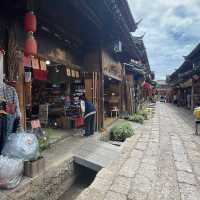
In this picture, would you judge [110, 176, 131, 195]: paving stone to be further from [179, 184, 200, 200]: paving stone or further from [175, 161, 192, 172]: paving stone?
[175, 161, 192, 172]: paving stone

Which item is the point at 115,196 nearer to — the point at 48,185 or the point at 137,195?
the point at 137,195

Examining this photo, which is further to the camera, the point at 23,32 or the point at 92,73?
the point at 92,73

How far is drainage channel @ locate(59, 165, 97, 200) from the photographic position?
4.66 m

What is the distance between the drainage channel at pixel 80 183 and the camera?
4.66 meters

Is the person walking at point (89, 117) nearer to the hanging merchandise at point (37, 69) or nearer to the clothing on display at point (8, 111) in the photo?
the hanging merchandise at point (37, 69)

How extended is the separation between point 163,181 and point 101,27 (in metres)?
4.53

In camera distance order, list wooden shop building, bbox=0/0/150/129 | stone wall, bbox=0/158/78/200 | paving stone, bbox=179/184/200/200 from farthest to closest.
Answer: wooden shop building, bbox=0/0/150/129
paving stone, bbox=179/184/200/200
stone wall, bbox=0/158/78/200

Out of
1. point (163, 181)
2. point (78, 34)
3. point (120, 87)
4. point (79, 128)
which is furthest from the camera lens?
point (120, 87)

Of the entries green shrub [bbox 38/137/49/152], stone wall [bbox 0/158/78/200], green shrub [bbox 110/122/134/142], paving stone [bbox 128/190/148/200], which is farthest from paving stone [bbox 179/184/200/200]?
green shrub [bbox 110/122/134/142]

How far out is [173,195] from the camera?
3859 millimetres

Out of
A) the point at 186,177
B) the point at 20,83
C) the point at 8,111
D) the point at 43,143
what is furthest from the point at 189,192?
the point at 20,83

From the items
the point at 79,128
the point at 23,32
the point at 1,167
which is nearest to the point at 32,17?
the point at 23,32

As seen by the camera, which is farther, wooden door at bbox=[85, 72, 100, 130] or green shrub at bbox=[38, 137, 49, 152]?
wooden door at bbox=[85, 72, 100, 130]

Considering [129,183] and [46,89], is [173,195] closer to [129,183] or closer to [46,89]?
[129,183]
